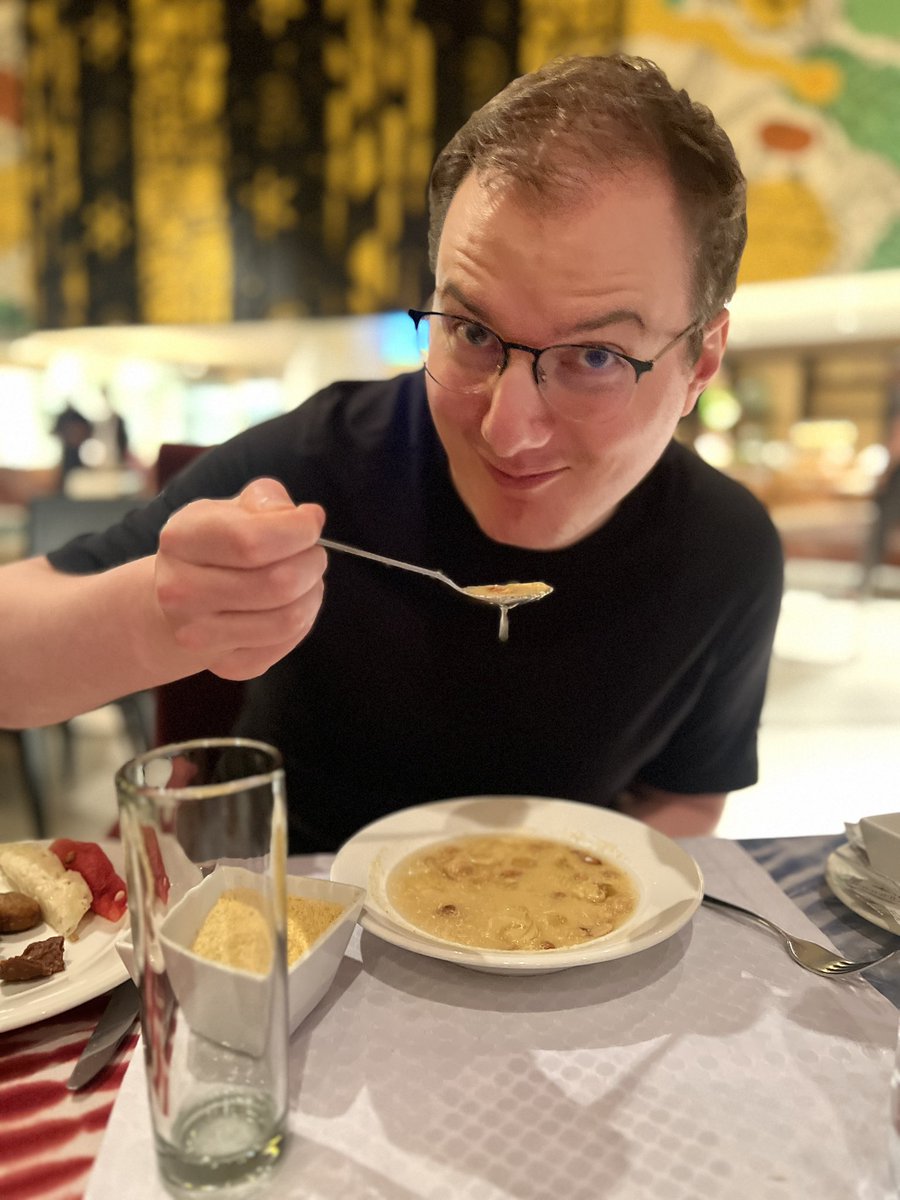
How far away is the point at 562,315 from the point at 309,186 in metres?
3.40

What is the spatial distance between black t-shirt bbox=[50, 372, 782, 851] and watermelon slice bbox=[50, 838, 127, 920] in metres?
0.42

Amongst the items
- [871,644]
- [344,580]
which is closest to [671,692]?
[344,580]

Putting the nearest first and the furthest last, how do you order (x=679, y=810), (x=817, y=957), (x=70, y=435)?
(x=817, y=957) → (x=679, y=810) → (x=70, y=435)

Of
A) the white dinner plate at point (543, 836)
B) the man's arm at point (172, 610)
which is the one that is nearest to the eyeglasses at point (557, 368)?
the man's arm at point (172, 610)

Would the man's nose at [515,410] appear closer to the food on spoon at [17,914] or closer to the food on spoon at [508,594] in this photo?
the food on spoon at [508,594]

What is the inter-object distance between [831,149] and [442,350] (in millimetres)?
3608

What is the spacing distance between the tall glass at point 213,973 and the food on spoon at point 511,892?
0.25 metres

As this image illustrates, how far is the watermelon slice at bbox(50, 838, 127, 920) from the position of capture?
2.65 ft

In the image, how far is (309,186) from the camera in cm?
386

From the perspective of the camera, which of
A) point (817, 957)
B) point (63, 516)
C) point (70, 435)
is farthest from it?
point (70, 435)

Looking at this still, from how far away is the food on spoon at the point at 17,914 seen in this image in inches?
30.8

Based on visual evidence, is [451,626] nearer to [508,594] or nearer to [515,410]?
[508,594]

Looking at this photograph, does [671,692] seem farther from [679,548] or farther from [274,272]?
[274,272]

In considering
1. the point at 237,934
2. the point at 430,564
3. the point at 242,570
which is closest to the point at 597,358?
the point at 430,564
